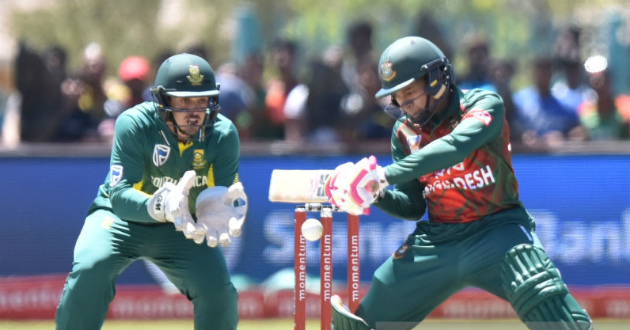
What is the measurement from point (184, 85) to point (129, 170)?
59 centimetres

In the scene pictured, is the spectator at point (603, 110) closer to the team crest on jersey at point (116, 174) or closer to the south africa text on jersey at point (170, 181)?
the south africa text on jersey at point (170, 181)

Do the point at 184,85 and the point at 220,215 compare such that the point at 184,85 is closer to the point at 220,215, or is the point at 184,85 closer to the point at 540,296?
the point at 220,215

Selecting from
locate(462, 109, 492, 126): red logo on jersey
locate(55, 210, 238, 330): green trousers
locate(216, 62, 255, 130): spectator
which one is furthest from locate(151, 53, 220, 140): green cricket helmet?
locate(216, 62, 255, 130): spectator

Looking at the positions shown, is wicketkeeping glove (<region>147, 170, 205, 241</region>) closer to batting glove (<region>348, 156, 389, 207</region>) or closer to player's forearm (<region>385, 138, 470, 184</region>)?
batting glove (<region>348, 156, 389, 207</region>)

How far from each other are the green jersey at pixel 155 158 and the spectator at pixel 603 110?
5.06 meters

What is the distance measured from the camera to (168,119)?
6.14 m

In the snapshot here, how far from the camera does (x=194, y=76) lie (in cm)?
607

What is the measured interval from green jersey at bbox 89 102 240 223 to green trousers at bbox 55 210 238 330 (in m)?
0.18

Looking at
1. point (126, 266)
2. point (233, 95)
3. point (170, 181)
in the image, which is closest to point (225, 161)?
point (170, 181)

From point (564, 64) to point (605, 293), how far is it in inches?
96.5

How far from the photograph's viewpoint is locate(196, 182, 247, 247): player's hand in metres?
5.82

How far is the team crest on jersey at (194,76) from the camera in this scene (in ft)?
19.9

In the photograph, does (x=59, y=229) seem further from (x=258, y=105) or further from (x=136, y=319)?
(x=258, y=105)

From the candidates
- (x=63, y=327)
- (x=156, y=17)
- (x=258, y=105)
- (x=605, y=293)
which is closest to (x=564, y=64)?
(x=605, y=293)
